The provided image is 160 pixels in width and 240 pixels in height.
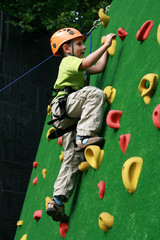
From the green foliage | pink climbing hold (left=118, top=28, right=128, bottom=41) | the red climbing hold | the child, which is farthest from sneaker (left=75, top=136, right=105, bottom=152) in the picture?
the green foliage

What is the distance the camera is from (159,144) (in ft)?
5.60

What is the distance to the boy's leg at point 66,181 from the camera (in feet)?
7.99

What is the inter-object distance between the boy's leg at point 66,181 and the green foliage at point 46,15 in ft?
9.62

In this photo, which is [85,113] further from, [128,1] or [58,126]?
[128,1]

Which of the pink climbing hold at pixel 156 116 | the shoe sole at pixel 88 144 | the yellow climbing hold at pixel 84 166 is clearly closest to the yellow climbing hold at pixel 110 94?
the shoe sole at pixel 88 144

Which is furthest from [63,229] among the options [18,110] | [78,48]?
[18,110]

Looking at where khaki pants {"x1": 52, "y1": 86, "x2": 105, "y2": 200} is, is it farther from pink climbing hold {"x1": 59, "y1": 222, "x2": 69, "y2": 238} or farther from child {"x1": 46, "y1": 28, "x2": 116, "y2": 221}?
pink climbing hold {"x1": 59, "y1": 222, "x2": 69, "y2": 238}

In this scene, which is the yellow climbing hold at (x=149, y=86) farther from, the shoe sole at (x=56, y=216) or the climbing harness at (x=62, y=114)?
the shoe sole at (x=56, y=216)

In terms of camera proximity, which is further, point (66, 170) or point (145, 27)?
point (66, 170)

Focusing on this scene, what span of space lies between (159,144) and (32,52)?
3696 mm

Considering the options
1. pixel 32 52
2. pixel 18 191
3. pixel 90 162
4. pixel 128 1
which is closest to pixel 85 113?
pixel 90 162

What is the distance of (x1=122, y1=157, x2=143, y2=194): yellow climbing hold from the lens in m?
1.77

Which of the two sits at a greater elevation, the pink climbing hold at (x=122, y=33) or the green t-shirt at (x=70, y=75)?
the pink climbing hold at (x=122, y=33)

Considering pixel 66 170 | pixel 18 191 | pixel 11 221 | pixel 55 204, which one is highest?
pixel 66 170
